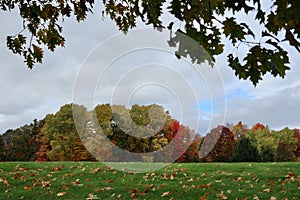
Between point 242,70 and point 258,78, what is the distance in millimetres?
95

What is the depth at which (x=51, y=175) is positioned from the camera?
32.4ft

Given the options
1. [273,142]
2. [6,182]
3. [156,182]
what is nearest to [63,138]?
[273,142]

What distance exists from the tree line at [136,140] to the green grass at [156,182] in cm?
618

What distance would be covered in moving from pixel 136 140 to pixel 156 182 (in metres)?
14.7

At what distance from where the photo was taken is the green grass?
26.0ft

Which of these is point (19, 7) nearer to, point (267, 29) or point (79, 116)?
point (267, 29)

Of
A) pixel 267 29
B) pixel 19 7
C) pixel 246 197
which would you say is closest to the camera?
pixel 267 29

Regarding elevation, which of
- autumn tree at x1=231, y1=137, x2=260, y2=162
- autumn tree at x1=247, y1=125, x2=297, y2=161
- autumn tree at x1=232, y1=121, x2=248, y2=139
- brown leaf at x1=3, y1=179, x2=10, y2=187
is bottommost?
brown leaf at x1=3, y1=179, x2=10, y2=187

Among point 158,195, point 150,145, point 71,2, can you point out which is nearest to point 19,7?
point 71,2

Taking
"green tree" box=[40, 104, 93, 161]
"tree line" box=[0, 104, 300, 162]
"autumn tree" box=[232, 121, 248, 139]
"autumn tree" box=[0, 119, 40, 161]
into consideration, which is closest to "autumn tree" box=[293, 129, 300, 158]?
"tree line" box=[0, 104, 300, 162]

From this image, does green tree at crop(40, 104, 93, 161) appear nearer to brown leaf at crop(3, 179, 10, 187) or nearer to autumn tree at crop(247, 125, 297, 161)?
autumn tree at crop(247, 125, 297, 161)

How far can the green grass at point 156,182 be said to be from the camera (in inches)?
312

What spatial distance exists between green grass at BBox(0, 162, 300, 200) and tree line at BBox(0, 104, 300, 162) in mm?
6183

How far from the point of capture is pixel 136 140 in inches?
920
